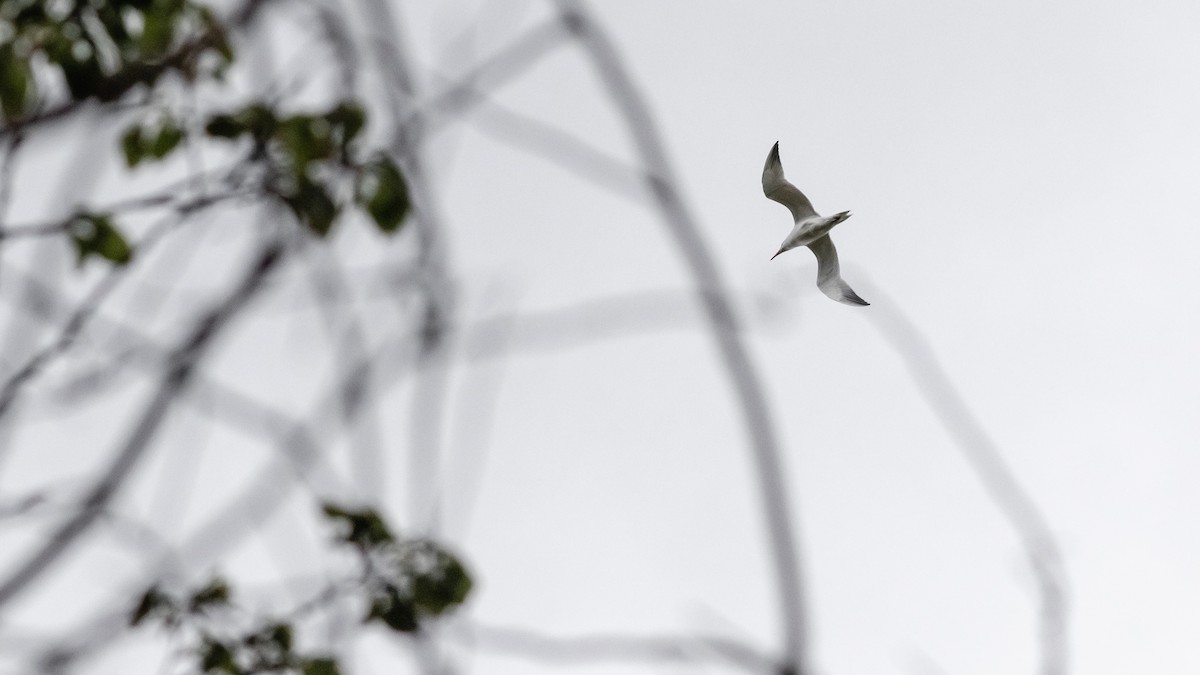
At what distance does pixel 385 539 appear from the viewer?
3125 mm

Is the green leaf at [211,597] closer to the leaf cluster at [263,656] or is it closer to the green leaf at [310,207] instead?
the leaf cluster at [263,656]

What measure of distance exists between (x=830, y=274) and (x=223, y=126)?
2.89 m

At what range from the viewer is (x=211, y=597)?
10.6ft

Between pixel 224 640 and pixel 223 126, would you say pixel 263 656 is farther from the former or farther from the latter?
pixel 223 126

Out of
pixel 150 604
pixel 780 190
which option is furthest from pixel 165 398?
pixel 780 190

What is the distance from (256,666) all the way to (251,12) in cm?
221

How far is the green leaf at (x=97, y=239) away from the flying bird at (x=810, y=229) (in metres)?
2.69

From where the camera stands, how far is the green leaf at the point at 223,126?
318 centimetres

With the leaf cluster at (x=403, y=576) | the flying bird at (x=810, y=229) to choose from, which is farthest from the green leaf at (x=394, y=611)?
the flying bird at (x=810, y=229)

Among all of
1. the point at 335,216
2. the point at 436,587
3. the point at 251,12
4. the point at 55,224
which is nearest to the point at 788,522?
the point at 436,587

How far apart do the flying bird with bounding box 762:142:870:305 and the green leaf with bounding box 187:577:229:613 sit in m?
2.94

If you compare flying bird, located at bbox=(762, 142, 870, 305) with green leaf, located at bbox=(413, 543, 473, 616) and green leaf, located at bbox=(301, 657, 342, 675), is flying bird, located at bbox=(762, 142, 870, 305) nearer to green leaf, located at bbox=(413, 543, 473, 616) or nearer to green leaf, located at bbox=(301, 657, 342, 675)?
green leaf, located at bbox=(413, 543, 473, 616)

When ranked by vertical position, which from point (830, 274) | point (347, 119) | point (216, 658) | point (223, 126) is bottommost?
point (216, 658)

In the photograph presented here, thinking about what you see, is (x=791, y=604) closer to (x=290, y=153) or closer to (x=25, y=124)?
(x=290, y=153)
